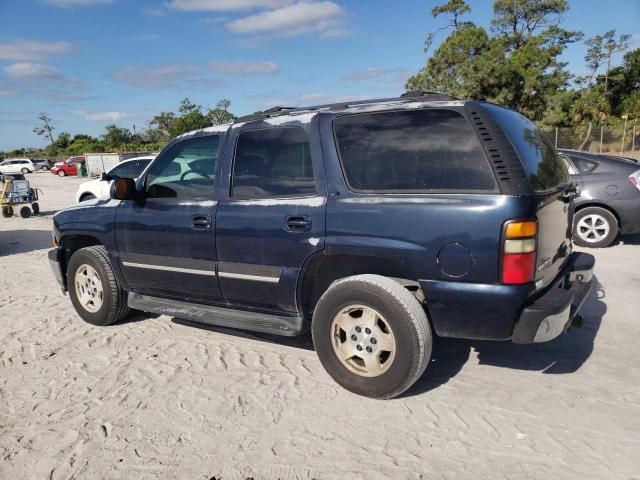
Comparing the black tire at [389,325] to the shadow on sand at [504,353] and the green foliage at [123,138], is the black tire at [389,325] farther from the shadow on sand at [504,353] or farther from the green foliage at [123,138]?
the green foliage at [123,138]

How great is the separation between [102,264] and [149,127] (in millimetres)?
73001

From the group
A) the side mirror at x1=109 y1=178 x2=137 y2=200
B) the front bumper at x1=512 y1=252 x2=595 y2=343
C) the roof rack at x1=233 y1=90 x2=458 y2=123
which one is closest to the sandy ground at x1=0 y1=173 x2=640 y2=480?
the front bumper at x1=512 y1=252 x2=595 y2=343

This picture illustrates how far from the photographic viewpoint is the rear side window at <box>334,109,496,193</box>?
2893 mm

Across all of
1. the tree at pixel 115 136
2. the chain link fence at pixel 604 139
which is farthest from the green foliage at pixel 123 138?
the chain link fence at pixel 604 139

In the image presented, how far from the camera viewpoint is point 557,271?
3.40 meters

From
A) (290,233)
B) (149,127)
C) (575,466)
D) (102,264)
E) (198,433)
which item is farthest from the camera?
(149,127)

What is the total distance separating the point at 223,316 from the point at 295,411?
3.48 ft

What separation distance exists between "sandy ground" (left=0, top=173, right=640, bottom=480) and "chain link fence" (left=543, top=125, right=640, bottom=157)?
77.8 feet

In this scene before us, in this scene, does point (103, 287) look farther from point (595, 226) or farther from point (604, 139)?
point (604, 139)

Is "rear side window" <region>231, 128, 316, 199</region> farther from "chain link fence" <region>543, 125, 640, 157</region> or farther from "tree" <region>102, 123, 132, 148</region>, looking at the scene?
"tree" <region>102, 123, 132, 148</region>

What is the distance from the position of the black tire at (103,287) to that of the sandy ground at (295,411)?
20 centimetres

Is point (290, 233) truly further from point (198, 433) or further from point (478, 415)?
point (478, 415)

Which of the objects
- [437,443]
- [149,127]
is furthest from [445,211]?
[149,127]

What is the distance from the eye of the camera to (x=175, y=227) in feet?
13.0
